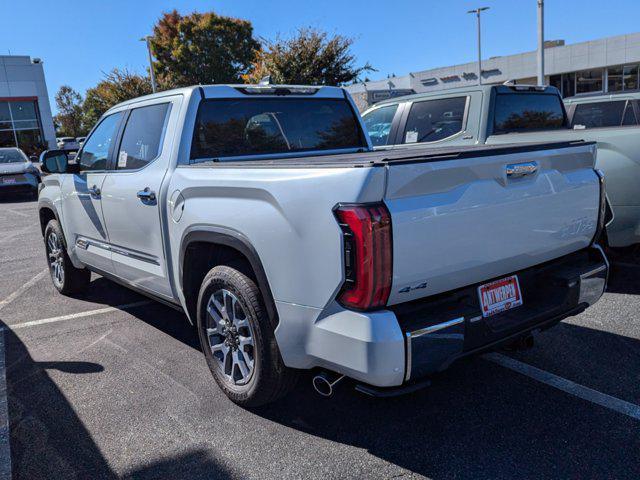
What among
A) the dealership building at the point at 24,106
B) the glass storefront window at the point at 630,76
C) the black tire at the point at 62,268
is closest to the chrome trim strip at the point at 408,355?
the black tire at the point at 62,268

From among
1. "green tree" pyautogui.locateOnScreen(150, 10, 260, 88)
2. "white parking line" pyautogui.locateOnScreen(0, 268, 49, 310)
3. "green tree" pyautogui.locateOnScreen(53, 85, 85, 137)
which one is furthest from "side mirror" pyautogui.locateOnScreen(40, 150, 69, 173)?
"green tree" pyautogui.locateOnScreen(53, 85, 85, 137)

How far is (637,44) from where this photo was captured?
29.2 metres

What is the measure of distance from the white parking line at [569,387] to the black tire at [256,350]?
1633 millimetres

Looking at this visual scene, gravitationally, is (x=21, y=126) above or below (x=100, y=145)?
above

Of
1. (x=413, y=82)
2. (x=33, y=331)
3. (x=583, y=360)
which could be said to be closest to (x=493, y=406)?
(x=583, y=360)

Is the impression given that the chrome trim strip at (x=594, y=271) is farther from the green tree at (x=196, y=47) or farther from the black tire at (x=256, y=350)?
the green tree at (x=196, y=47)

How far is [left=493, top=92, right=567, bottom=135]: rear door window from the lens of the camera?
6594 mm

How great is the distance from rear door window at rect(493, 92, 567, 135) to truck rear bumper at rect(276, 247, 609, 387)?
152 inches

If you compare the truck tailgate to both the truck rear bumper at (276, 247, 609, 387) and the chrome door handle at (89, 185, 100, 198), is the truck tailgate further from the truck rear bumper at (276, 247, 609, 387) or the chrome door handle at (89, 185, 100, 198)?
the chrome door handle at (89, 185, 100, 198)

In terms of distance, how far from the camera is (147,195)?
387 centimetres

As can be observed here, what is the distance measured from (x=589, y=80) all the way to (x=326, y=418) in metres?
34.5

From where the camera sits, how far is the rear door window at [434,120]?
668 cm

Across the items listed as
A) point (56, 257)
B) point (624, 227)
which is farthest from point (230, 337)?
point (624, 227)

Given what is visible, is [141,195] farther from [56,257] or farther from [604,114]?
[604,114]
